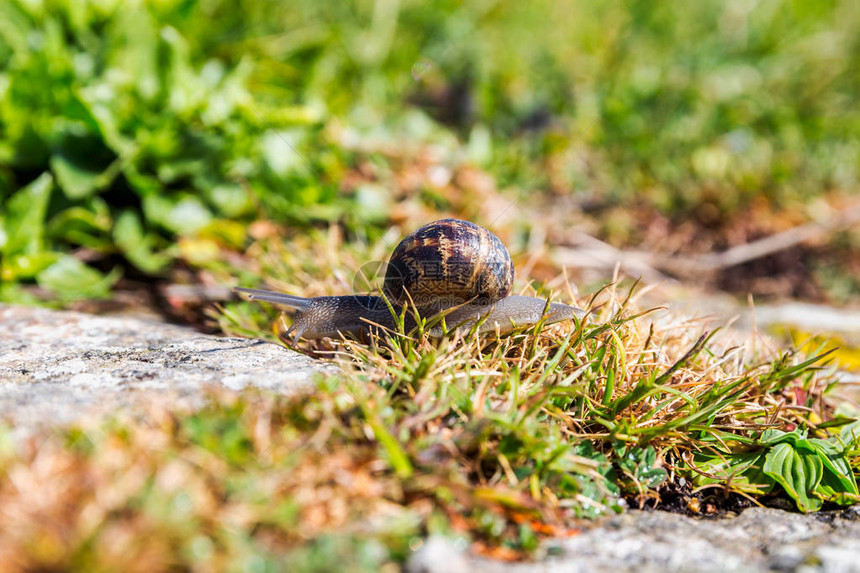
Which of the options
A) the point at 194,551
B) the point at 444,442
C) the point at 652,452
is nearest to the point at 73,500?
the point at 194,551

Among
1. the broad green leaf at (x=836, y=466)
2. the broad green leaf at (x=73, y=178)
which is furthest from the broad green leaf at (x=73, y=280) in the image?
the broad green leaf at (x=836, y=466)

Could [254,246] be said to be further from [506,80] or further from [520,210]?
[506,80]

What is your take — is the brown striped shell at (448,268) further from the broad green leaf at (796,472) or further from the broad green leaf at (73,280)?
the broad green leaf at (73,280)

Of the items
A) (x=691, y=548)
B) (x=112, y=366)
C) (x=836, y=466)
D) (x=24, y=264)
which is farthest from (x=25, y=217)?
(x=836, y=466)

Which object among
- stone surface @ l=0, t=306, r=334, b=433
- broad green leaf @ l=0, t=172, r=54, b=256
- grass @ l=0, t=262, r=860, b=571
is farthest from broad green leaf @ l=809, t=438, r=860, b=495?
broad green leaf @ l=0, t=172, r=54, b=256

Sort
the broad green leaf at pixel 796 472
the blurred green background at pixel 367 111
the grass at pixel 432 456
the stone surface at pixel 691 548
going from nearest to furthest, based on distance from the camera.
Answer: the grass at pixel 432 456 < the stone surface at pixel 691 548 < the broad green leaf at pixel 796 472 < the blurred green background at pixel 367 111

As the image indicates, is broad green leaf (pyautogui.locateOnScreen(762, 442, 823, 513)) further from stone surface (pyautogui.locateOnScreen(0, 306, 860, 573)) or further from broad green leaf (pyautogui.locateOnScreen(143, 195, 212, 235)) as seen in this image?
broad green leaf (pyautogui.locateOnScreen(143, 195, 212, 235))

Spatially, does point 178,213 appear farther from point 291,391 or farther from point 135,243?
point 291,391
